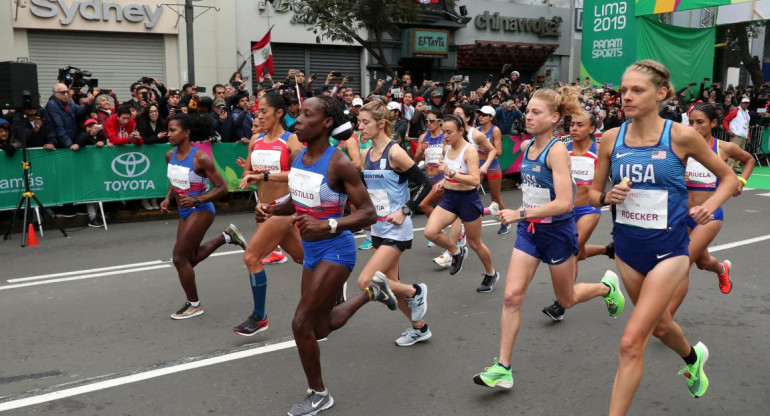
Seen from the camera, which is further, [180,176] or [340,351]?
[180,176]

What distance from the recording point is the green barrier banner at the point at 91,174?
1048cm

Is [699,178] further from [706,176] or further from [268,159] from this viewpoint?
[268,159]

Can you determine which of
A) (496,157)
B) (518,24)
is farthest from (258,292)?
(518,24)

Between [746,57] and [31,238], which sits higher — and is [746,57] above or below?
above

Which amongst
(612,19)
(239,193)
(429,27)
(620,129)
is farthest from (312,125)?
(429,27)

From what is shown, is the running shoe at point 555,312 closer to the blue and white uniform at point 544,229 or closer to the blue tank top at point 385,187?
the blue and white uniform at point 544,229

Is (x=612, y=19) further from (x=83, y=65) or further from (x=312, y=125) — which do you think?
(x=312, y=125)

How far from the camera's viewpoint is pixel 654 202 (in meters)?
3.94

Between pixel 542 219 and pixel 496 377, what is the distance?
112 cm

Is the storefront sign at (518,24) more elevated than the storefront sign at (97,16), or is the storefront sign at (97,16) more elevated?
the storefront sign at (518,24)

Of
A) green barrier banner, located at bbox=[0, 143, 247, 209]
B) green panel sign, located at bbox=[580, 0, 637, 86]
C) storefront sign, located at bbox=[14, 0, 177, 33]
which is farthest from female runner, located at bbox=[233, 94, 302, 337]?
green panel sign, located at bbox=[580, 0, 637, 86]

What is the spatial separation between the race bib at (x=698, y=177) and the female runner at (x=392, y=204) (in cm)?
242

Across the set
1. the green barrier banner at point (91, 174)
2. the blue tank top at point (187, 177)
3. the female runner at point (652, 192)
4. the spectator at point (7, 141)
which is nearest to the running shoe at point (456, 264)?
the blue tank top at point (187, 177)

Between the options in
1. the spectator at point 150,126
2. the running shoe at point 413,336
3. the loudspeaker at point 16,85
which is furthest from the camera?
the spectator at point 150,126
